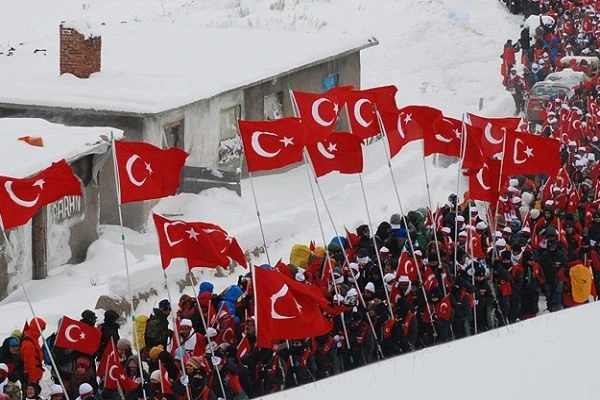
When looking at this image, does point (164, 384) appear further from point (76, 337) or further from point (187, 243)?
point (187, 243)

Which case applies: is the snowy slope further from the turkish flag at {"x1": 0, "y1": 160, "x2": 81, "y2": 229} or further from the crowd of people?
the turkish flag at {"x1": 0, "y1": 160, "x2": 81, "y2": 229}

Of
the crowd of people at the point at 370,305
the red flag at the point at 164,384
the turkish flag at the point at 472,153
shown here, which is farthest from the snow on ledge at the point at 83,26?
the red flag at the point at 164,384

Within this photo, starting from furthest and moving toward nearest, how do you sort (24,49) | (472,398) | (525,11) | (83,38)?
(525,11)
(24,49)
(83,38)
(472,398)

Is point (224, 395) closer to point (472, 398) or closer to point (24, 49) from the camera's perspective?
point (472, 398)

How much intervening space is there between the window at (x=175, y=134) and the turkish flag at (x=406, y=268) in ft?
28.6

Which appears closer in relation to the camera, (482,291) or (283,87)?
(482,291)

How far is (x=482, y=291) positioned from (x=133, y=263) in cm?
597

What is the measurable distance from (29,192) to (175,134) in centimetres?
1026

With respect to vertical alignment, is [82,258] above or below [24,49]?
below

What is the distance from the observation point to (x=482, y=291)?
16.0m

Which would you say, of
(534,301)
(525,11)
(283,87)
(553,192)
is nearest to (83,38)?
(283,87)

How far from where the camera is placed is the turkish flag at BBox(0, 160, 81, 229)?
13734mm

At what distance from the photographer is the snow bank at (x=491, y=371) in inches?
477

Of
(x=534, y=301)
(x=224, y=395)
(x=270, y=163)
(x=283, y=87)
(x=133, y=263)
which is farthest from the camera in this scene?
(x=283, y=87)
